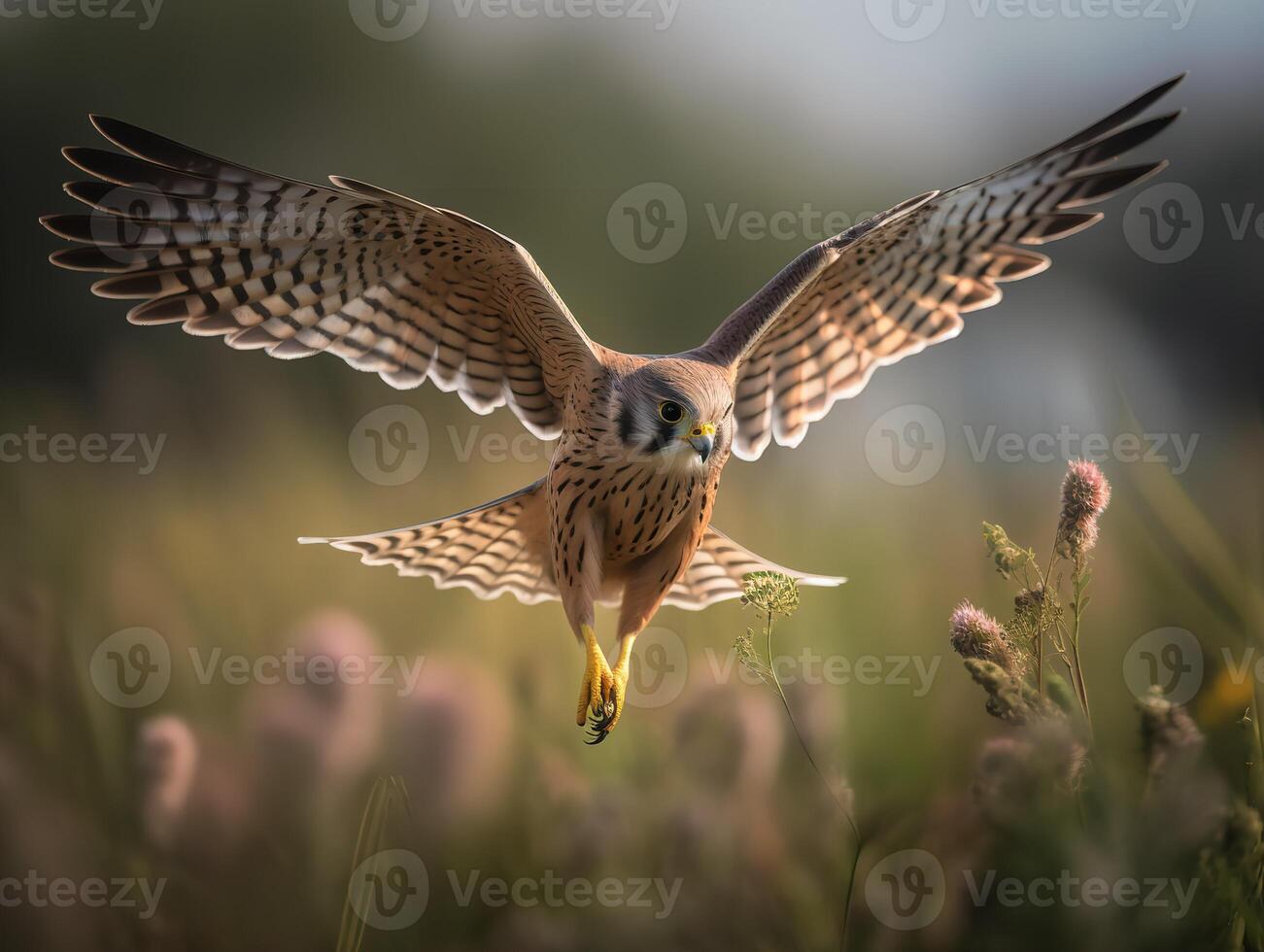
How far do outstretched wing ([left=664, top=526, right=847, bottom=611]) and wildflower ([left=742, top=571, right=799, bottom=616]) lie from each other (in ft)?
1.48

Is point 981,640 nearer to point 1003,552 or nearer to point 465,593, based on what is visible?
point 1003,552

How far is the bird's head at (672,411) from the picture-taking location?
103 cm

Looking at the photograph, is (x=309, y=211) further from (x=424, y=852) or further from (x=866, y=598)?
(x=866, y=598)

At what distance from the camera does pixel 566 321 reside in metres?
1.12

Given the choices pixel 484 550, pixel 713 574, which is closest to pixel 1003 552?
pixel 713 574

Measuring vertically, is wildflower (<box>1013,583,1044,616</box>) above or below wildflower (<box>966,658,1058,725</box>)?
above

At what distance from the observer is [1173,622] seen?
1486 mm

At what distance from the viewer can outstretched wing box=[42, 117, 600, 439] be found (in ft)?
3.35

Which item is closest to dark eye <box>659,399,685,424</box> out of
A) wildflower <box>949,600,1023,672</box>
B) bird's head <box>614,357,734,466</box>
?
bird's head <box>614,357,734,466</box>

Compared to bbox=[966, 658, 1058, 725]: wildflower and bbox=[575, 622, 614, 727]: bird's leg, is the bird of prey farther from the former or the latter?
bbox=[966, 658, 1058, 725]: wildflower

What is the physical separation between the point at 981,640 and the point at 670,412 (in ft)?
1.33

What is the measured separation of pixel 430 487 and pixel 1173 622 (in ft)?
4.33

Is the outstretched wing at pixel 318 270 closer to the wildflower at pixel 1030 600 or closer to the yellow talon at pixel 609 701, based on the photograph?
the yellow talon at pixel 609 701

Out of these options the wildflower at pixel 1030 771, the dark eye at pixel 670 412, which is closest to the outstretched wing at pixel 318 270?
the dark eye at pixel 670 412
